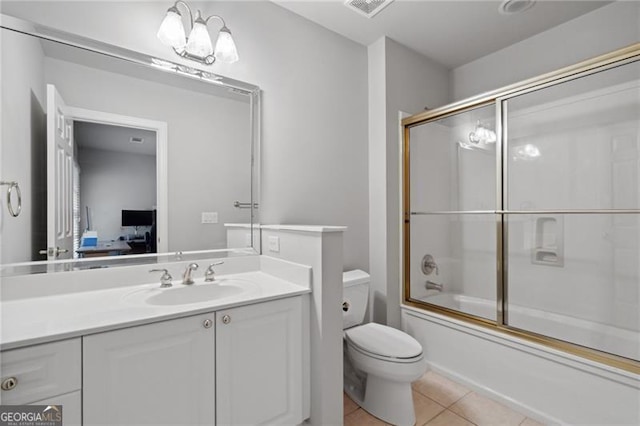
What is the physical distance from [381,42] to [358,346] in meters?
2.17

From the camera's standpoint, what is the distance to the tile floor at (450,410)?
161 cm

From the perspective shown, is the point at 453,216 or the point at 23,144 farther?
the point at 453,216

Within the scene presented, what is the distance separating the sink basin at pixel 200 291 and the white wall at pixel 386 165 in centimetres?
116

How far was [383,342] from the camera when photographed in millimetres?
1703

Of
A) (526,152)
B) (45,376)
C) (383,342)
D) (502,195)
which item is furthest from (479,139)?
(45,376)

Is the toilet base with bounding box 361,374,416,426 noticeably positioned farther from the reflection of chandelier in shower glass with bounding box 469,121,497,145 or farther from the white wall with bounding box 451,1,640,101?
the white wall with bounding box 451,1,640,101

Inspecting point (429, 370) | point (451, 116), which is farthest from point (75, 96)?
point (429, 370)

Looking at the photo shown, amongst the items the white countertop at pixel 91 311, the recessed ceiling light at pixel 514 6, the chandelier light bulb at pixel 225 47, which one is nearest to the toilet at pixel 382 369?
the white countertop at pixel 91 311

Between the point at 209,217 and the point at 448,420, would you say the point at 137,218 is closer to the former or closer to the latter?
the point at 209,217

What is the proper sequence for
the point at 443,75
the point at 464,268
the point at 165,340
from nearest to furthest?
the point at 165,340
the point at 464,268
the point at 443,75

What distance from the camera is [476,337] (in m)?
1.91

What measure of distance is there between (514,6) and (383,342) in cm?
229

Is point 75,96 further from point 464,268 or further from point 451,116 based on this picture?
point 464,268

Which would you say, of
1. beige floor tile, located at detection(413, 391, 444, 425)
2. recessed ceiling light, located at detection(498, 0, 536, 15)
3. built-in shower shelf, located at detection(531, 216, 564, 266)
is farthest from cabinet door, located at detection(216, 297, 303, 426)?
recessed ceiling light, located at detection(498, 0, 536, 15)
